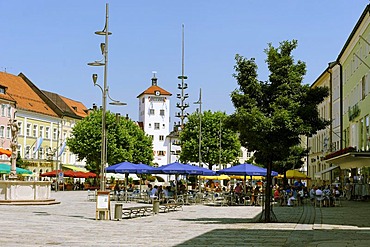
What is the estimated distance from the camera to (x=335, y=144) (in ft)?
230

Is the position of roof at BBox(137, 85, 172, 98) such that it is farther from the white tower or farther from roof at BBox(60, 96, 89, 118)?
roof at BBox(60, 96, 89, 118)

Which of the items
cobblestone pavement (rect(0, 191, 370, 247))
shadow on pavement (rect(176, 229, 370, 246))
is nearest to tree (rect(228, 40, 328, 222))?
cobblestone pavement (rect(0, 191, 370, 247))

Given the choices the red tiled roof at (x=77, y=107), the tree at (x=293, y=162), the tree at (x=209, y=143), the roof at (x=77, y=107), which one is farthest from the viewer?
the roof at (x=77, y=107)

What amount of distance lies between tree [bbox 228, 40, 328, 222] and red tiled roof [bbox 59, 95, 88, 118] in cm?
8683

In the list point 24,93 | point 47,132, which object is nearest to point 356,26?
point 24,93

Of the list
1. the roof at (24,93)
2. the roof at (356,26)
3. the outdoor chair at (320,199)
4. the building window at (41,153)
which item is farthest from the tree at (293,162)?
the roof at (24,93)

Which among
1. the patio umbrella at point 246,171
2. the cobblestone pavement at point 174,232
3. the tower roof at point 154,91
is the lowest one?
the cobblestone pavement at point 174,232

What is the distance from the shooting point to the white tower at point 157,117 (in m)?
146

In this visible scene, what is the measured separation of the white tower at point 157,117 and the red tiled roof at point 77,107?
26.9m

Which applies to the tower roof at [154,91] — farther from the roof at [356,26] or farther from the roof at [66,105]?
the roof at [356,26]

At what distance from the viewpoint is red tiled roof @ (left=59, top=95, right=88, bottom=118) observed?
11174cm

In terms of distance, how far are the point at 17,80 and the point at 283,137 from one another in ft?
251

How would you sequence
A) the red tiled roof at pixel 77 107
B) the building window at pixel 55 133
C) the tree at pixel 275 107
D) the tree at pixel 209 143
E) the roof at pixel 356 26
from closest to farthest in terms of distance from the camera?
1. the tree at pixel 275 107
2. the roof at pixel 356 26
3. the tree at pixel 209 143
4. the building window at pixel 55 133
5. the red tiled roof at pixel 77 107

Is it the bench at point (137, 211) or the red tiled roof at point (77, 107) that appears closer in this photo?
the bench at point (137, 211)
